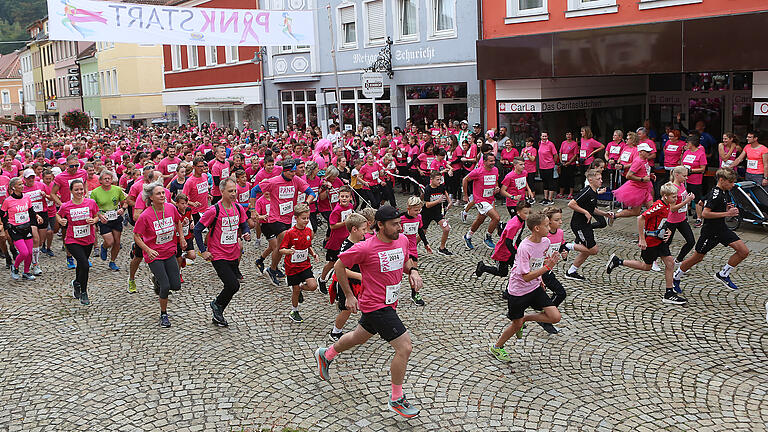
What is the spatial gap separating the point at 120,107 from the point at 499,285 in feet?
156

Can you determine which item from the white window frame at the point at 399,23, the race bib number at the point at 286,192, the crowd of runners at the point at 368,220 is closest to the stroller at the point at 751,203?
the crowd of runners at the point at 368,220

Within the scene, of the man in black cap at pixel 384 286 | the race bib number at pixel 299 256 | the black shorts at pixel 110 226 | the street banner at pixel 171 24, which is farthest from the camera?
the street banner at pixel 171 24

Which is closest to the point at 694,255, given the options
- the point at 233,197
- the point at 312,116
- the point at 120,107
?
the point at 233,197

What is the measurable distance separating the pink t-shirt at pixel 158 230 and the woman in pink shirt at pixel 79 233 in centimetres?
165

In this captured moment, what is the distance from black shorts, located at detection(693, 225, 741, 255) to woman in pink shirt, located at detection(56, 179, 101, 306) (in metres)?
8.15

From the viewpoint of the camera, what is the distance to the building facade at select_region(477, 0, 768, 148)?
1420 cm

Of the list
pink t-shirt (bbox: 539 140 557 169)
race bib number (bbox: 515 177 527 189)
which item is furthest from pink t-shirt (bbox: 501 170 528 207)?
pink t-shirt (bbox: 539 140 557 169)

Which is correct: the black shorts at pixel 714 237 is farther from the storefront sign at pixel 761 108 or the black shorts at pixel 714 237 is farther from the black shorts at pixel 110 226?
the black shorts at pixel 110 226

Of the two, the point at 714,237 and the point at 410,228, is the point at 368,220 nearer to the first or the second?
the point at 410,228

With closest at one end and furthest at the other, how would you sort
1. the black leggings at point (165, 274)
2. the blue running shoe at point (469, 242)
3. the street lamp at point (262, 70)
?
the black leggings at point (165, 274)
the blue running shoe at point (469, 242)
the street lamp at point (262, 70)

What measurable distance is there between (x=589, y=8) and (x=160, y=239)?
39.5ft

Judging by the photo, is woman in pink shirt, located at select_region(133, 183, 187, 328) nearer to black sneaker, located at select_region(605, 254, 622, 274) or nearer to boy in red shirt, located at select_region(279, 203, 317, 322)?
boy in red shirt, located at select_region(279, 203, 317, 322)

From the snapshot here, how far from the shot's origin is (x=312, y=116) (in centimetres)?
2870

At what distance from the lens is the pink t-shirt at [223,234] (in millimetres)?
8719
